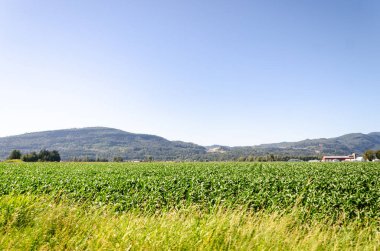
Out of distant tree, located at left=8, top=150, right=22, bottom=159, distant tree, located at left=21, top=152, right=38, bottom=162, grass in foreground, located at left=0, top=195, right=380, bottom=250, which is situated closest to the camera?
grass in foreground, located at left=0, top=195, right=380, bottom=250

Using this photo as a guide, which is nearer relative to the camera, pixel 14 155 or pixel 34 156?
pixel 14 155

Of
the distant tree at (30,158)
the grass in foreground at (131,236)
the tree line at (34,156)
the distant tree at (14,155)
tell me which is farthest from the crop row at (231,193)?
the distant tree at (14,155)

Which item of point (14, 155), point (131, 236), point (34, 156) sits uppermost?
point (14, 155)

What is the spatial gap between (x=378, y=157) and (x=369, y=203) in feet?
521

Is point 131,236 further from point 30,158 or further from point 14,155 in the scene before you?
point 14,155

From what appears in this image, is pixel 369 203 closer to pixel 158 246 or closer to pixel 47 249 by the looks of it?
pixel 158 246

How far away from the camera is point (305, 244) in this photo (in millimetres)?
4801

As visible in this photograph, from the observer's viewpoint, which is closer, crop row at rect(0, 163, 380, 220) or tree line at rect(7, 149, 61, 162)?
crop row at rect(0, 163, 380, 220)

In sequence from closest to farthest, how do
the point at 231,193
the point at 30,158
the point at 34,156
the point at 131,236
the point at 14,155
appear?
the point at 131,236, the point at 231,193, the point at 30,158, the point at 14,155, the point at 34,156

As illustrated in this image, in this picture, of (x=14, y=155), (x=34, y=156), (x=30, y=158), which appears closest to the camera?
(x=30, y=158)

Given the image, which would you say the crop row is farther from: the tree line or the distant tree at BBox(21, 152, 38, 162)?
the tree line

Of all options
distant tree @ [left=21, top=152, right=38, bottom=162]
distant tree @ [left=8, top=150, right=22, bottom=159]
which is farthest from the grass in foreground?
distant tree @ [left=8, top=150, right=22, bottom=159]

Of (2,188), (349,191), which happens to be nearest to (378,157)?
(349,191)

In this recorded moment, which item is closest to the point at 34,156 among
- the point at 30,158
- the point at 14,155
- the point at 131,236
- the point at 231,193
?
the point at 30,158
